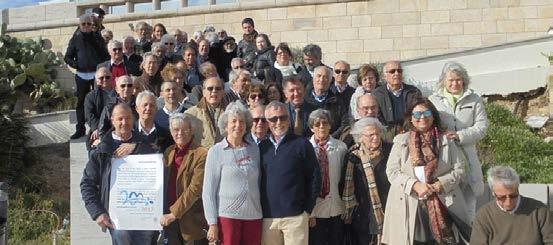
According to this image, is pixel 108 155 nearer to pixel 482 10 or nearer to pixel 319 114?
pixel 319 114

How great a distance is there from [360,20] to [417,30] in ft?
3.96

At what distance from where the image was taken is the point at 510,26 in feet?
50.9

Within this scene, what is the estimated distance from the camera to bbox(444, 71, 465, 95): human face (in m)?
6.78

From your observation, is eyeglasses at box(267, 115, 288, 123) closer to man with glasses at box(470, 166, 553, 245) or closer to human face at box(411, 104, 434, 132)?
human face at box(411, 104, 434, 132)

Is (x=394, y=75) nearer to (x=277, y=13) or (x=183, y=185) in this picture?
(x=183, y=185)

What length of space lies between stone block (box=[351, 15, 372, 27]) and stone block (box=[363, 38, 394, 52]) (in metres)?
0.39

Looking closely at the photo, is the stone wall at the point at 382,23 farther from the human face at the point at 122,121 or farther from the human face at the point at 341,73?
the human face at the point at 122,121

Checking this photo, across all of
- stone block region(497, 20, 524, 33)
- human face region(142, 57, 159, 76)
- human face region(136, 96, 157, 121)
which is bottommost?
human face region(136, 96, 157, 121)

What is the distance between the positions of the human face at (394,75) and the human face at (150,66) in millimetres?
2551

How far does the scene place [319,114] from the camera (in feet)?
22.4

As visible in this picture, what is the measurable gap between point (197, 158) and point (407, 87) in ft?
7.69

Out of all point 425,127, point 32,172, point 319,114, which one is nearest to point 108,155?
point 319,114

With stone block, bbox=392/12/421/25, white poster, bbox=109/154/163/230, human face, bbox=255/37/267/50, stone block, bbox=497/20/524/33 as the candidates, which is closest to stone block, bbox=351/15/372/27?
stone block, bbox=392/12/421/25

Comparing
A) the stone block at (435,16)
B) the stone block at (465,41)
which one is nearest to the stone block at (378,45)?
the stone block at (435,16)
